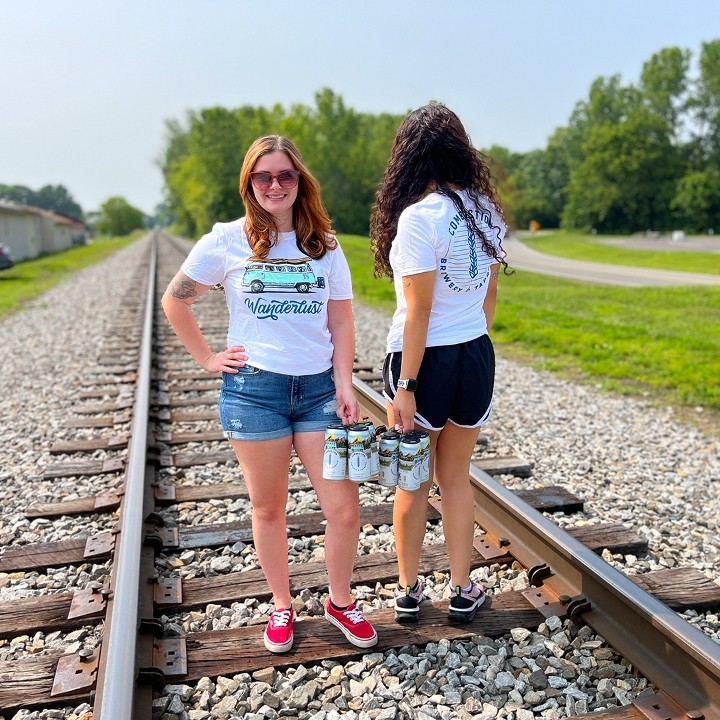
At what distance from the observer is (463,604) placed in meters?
3.09

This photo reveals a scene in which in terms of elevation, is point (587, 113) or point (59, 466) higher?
point (587, 113)

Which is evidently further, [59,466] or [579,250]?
[579,250]

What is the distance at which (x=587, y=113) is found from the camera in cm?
9188

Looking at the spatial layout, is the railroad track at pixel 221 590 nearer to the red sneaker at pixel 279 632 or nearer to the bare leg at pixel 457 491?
the red sneaker at pixel 279 632

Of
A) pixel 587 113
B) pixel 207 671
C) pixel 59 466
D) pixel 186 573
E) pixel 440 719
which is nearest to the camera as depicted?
pixel 440 719

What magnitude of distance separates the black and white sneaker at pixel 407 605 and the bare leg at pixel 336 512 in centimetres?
21

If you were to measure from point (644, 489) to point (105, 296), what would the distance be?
1518 cm

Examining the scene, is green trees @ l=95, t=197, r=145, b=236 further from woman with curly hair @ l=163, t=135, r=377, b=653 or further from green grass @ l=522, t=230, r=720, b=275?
woman with curly hair @ l=163, t=135, r=377, b=653

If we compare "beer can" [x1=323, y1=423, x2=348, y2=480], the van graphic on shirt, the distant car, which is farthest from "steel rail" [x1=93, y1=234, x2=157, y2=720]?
the distant car

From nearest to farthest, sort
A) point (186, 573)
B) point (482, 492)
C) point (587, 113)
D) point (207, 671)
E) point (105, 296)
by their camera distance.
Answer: point (207, 671), point (186, 573), point (482, 492), point (105, 296), point (587, 113)

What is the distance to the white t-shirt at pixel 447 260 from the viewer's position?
263 cm

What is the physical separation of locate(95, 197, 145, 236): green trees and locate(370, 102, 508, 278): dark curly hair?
149 metres

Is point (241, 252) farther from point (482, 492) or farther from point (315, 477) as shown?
point (482, 492)

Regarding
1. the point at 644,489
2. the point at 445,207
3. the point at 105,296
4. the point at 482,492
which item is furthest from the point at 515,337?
the point at 105,296
